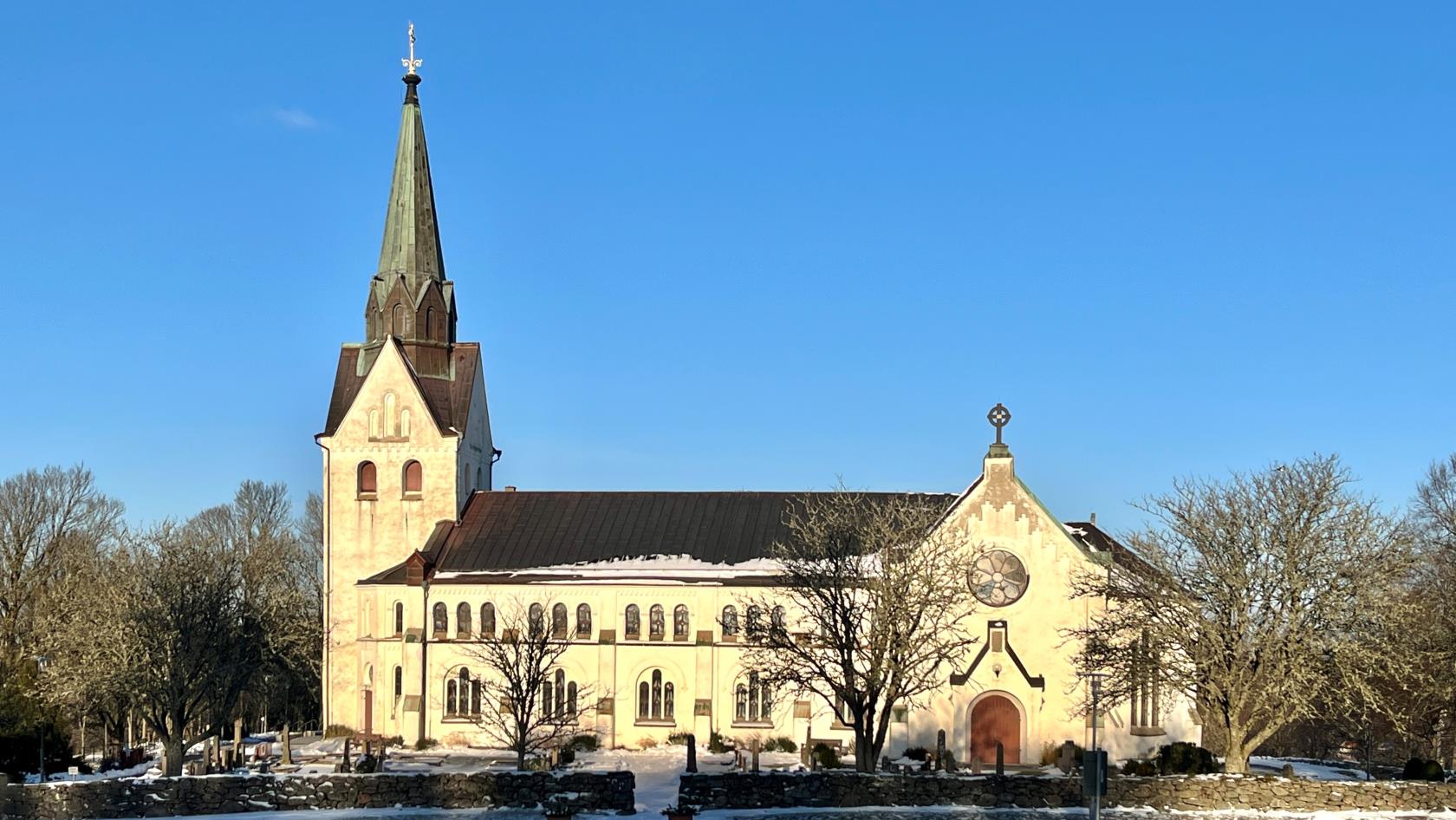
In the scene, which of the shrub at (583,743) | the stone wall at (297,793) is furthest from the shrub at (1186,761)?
the shrub at (583,743)

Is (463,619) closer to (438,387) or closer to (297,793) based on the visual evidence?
(438,387)

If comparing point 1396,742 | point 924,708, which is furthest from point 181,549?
point 1396,742

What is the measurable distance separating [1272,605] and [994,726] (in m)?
12.4

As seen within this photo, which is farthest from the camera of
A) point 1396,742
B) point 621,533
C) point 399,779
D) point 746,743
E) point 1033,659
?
point 1396,742

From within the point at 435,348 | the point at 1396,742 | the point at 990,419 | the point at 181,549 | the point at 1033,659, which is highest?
the point at 435,348

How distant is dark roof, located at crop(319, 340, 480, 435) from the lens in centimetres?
6712

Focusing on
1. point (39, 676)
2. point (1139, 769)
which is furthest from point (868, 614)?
point (39, 676)

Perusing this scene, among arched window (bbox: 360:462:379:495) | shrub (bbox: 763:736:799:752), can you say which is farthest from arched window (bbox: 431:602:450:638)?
shrub (bbox: 763:736:799:752)

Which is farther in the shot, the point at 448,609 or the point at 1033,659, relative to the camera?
the point at 448,609

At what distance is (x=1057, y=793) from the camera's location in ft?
132

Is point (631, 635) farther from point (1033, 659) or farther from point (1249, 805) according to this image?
point (1249, 805)

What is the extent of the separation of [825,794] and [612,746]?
21224mm

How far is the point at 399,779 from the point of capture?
39969 millimetres

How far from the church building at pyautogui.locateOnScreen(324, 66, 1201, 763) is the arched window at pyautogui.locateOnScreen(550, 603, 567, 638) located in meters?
0.08
